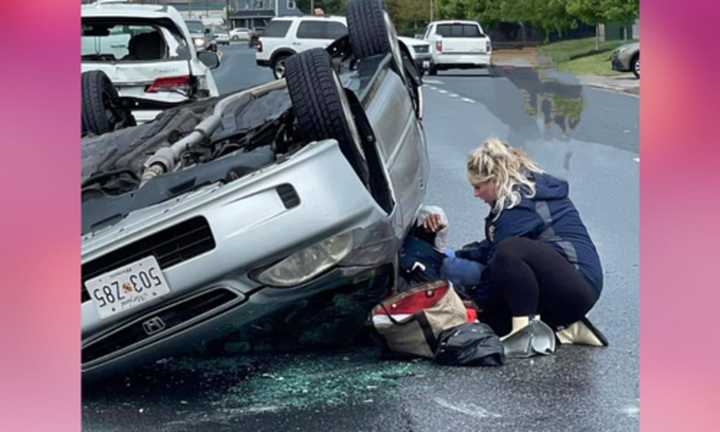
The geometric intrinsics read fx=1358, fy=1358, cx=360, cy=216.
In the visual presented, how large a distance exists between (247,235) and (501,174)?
1523mm

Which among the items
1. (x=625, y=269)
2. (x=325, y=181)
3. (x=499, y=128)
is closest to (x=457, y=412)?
(x=325, y=181)

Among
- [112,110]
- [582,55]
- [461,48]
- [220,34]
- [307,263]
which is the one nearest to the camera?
[307,263]

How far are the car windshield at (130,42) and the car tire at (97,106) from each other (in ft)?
9.19

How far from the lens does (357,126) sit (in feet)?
15.9

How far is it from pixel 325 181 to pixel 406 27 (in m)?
10.0

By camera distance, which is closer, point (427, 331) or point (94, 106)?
point (427, 331)

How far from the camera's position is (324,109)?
4.68 meters

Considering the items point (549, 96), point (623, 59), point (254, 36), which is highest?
point (254, 36)

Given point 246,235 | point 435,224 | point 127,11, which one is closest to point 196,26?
point 127,11

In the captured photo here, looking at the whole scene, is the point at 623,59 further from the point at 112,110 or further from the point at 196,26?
the point at 112,110

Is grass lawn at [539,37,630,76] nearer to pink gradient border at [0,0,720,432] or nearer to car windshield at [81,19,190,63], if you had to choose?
car windshield at [81,19,190,63]

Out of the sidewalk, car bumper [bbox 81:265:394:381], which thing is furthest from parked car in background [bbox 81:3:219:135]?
the sidewalk

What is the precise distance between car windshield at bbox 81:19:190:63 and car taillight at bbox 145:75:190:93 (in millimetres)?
166
